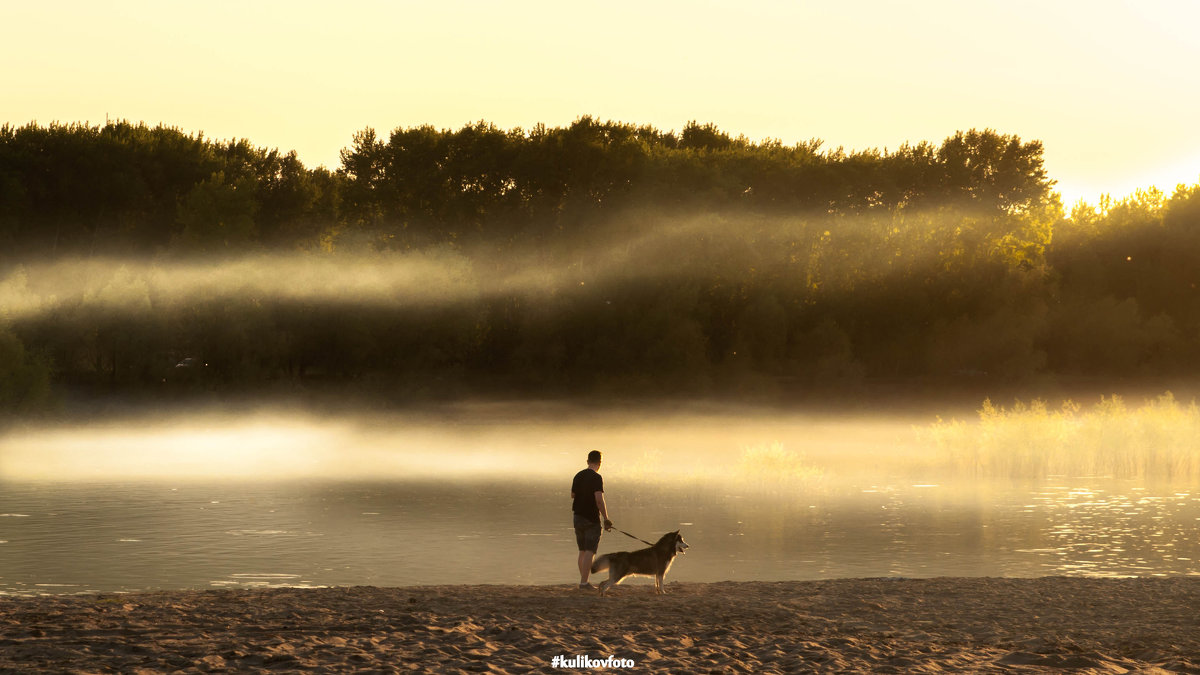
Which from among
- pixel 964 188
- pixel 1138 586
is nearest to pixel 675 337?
pixel 964 188

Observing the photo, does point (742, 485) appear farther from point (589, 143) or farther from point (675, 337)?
point (589, 143)

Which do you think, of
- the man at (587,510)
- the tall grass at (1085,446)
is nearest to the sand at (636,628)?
the man at (587,510)

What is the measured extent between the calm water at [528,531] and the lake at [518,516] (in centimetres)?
9

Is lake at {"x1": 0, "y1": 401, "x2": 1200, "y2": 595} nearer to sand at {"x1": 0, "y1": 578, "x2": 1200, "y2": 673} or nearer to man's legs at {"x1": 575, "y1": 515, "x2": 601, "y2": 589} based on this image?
man's legs at {"x1": 575, "y1": 515, "x2": 601, "y2": 589}

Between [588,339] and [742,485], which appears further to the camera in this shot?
[588,339]

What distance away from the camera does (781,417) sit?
72562mm

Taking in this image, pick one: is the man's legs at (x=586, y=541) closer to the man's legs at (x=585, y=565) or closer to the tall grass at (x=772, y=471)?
the man's legs at (x=585, y=565)

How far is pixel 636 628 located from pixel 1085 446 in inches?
1274

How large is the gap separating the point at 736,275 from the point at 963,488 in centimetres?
4132

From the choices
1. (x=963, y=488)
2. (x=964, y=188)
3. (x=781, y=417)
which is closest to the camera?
(x=963, y=488)

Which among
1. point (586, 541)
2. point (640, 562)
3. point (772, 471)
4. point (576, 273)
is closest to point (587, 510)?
point (586, 541)

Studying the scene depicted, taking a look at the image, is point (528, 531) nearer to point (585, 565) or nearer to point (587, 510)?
point (585, 565)

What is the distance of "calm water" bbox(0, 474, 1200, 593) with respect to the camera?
24.5m

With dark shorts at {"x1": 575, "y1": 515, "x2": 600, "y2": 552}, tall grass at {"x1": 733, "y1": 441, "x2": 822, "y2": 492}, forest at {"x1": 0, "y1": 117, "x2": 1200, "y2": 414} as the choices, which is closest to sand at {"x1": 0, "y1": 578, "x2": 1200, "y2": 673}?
dark shorts at {"x1": 575, "y1": 515, "x2": 600, "y2": 552}
